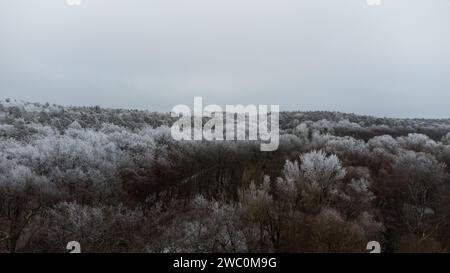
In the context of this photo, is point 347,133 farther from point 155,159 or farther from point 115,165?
point 115,165

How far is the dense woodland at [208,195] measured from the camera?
3191 centimetres

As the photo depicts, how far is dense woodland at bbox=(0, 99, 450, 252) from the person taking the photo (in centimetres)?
3191

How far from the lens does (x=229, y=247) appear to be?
100 feet

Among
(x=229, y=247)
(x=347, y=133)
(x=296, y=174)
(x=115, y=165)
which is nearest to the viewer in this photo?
(x=229, y=247)

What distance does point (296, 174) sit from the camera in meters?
42.8

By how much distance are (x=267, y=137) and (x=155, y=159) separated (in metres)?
21.2

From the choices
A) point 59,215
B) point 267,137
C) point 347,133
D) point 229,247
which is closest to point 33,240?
point 59,215

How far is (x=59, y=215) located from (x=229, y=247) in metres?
13.1

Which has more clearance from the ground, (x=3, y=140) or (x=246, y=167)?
(x=3, y=140)

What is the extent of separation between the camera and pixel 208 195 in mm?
48312

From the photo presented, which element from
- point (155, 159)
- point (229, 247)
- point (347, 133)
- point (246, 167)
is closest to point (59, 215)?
point (229, 247)

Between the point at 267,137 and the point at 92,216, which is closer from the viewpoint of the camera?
the point at 92,216
